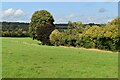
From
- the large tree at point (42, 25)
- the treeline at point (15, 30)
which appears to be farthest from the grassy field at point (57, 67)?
the treeline at point (15, 30)

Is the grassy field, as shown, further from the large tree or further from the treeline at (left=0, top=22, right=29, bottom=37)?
the treeline at (left=0, top=22, right=29, bottom=37)

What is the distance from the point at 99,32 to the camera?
29250 millimetres

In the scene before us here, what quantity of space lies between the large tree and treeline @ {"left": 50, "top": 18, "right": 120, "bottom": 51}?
2382mm

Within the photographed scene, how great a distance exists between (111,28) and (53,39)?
1005 cm

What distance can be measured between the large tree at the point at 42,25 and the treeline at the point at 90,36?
238 cm

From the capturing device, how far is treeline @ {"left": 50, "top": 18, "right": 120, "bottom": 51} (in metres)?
27.1

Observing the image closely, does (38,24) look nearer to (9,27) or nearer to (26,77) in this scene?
(9,27)

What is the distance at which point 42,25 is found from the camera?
39.4 m

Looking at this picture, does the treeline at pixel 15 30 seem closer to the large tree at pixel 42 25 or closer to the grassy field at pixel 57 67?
the large tree at pixel 42 25

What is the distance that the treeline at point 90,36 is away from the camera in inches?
1069

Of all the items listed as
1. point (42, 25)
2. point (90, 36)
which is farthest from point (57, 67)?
point (42, 25)

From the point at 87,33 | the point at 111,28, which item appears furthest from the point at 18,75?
the point at 87,33

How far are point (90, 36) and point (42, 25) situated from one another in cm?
1041

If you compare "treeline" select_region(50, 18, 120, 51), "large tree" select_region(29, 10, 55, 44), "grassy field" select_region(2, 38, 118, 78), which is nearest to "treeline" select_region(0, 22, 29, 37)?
"large tree" select_region(29, 10, 55, 44)
